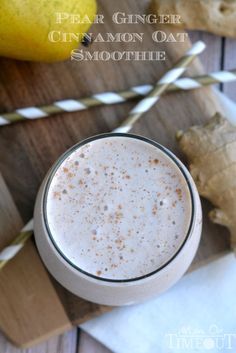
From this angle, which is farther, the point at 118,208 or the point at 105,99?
the point at 105,99

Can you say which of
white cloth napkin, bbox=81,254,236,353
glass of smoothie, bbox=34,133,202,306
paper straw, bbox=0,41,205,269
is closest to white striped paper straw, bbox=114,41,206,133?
paper straw, bbox=0,41,205,269

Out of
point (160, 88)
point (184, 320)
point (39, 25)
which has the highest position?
point (39, 25)

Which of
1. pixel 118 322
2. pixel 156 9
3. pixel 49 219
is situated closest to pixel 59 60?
pixel 156 9

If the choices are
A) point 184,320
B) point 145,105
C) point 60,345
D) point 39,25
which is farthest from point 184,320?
point 39,25

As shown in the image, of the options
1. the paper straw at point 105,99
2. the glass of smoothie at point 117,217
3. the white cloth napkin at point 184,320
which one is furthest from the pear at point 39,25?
the white cloth napkin at point 184,320

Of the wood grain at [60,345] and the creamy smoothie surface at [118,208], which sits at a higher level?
the creamy smoothie surface at [118,208]

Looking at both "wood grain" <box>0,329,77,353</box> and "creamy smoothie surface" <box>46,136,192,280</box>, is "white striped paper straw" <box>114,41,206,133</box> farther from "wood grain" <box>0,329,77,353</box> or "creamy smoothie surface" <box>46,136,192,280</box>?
"wood grain" <box>0,329,77,353</box>

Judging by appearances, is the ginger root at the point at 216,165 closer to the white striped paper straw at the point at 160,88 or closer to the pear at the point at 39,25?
the white striped paper straw at the point at 160,88

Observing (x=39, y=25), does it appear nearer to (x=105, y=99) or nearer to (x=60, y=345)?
(x=105, y=99)
